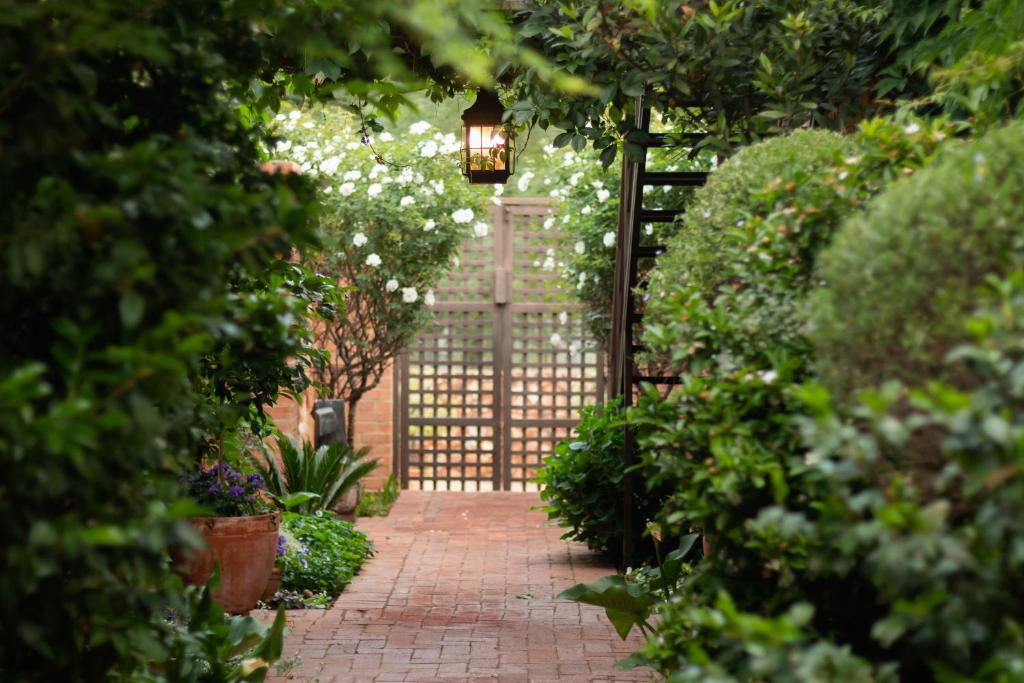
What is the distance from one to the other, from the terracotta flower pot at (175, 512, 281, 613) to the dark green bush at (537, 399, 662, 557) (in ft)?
7.05

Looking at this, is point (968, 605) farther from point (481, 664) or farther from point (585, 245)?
point (585, 245)

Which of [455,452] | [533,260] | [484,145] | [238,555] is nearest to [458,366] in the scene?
[455,452]

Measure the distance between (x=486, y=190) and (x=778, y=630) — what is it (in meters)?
8.73

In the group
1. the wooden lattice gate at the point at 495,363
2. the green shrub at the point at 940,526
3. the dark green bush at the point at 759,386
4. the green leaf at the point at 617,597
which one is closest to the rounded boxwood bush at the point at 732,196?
the dark green bush at the point at 759,386

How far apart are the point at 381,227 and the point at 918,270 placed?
803cm

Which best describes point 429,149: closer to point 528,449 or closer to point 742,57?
point 528,449

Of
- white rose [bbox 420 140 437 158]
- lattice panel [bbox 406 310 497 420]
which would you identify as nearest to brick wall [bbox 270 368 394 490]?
lattice panel [bbox 406 310 497 420]

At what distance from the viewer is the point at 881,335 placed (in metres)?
2.16

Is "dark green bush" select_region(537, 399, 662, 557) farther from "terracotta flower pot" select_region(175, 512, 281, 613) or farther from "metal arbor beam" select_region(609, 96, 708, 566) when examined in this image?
"terracotta flower pot" select_region(175, 512, 281, 613)

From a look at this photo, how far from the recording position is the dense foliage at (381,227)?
9.85 metres

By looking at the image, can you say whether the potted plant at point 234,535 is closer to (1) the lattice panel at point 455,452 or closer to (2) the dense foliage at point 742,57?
(2) the dense foliage at point 742,57

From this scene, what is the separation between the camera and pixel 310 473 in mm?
8266

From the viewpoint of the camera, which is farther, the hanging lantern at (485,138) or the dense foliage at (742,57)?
the hanging lantern at (485,138)

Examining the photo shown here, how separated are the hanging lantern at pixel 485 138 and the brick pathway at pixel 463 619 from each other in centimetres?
231
